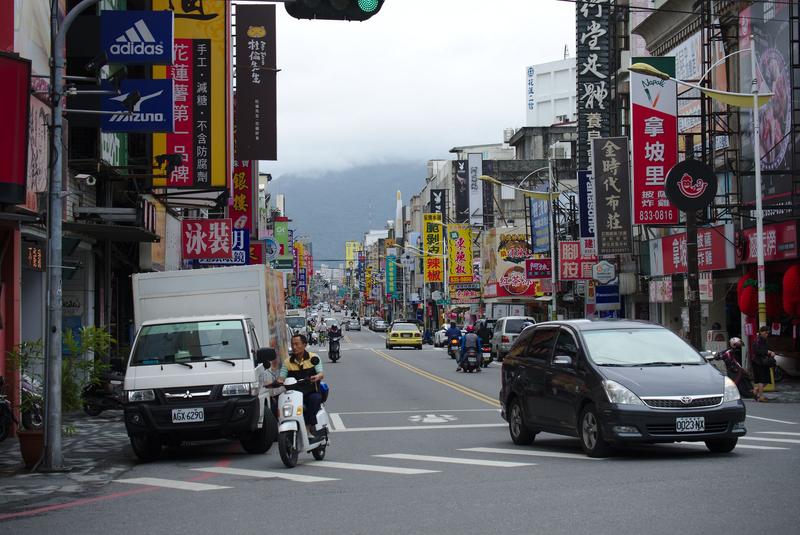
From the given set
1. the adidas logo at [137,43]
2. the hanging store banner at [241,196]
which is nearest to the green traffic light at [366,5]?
the adidas logo at [137,43]

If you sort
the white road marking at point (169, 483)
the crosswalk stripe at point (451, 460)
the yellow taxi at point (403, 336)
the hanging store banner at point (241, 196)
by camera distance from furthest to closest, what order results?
the yellow taxi at point (403, 336), the hanging store banner at point (241, 196), the crosswalk stripe at point (451, 460), the white road marking at point (169, 483)

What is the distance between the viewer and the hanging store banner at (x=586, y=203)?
4453 centimetres

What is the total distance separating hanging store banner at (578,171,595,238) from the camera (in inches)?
1753

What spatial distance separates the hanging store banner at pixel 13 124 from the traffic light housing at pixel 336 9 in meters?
5.37

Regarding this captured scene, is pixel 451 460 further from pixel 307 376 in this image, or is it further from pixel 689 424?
pixel 689 424

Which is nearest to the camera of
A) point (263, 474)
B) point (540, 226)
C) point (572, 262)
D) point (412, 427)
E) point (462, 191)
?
point (263, 474)

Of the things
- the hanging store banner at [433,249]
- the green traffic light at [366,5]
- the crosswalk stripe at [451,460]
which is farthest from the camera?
the hanging store banner at [433,249]

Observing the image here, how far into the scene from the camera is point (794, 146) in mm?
31734

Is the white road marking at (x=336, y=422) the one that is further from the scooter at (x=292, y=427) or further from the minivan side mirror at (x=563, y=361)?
the minivan side mirror at (x=563, y=361)

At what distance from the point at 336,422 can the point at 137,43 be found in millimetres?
7994

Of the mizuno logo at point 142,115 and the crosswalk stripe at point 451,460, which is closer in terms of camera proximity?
the crosswalk stripe at point 451,460

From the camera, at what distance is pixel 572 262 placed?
1965 inches

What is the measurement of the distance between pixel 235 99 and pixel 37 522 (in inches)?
1170

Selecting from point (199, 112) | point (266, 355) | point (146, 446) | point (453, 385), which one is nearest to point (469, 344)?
point (453, 385)
